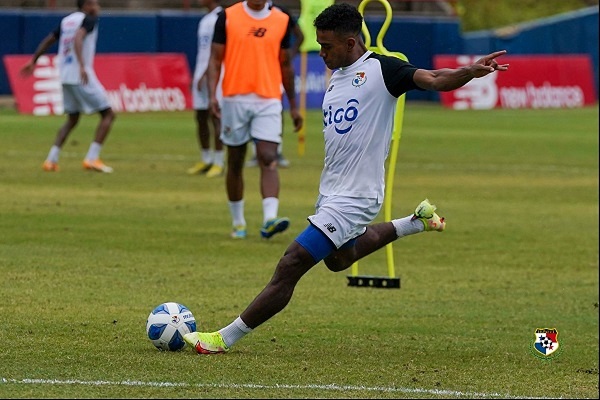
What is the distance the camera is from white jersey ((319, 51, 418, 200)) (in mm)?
7957

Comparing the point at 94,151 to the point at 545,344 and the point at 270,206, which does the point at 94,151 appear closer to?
the point at 270,206

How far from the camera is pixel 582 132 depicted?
31.4 metres

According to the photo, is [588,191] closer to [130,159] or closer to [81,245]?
[130,159]

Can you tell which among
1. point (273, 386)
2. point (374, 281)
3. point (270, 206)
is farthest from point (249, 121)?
point (273, 386)

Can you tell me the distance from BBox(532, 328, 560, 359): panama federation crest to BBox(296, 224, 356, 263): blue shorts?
5.25 feet

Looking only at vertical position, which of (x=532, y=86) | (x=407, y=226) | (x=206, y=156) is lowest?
(x=532, y=86)

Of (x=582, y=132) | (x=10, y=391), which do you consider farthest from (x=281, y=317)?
(x=582, y=132)

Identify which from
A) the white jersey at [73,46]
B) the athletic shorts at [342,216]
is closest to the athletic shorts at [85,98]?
the white jersey at [73,46]

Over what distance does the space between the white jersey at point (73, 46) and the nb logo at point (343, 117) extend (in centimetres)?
1190

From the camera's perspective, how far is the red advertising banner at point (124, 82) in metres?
31.6

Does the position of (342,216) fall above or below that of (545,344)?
above

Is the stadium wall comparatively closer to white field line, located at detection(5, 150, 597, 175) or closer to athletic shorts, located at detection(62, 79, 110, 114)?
white field line, located at detection(5, 150, 597, 175)

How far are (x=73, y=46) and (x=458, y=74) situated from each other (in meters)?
13.0

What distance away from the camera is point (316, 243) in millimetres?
7828
